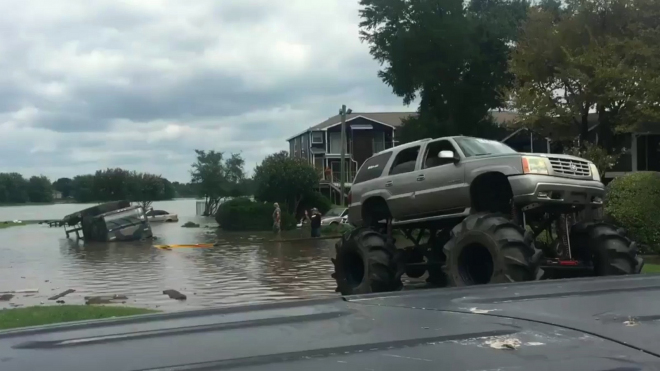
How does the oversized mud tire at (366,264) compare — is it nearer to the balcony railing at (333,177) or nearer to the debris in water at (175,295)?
the debris in water at (175,295)

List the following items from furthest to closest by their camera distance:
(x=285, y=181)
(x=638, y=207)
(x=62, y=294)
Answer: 1. (x=285, y=181)
2. (x=638, y=207)
3. (x=62, y=294)

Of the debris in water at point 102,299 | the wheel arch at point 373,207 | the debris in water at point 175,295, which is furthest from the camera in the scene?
the wheel arch at point 373,207

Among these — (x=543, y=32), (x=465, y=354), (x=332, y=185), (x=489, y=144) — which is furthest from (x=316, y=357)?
(x=332, y=185)

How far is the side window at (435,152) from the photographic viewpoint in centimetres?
1241

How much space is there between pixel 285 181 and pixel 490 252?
38079mm

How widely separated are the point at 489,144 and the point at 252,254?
13.8 m

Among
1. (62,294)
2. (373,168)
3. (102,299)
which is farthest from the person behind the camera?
(62,294)

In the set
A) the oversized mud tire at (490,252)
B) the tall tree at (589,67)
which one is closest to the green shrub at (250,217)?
the tall tree at (589,67)

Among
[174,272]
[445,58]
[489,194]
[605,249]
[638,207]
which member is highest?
[445,58]

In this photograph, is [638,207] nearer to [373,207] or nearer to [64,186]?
[373,207]

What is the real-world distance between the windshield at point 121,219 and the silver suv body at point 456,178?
77.9 feet

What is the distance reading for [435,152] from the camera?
1289cm

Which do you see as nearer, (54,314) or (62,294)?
(54,314)

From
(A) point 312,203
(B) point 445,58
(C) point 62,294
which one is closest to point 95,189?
(A) point 312,203
